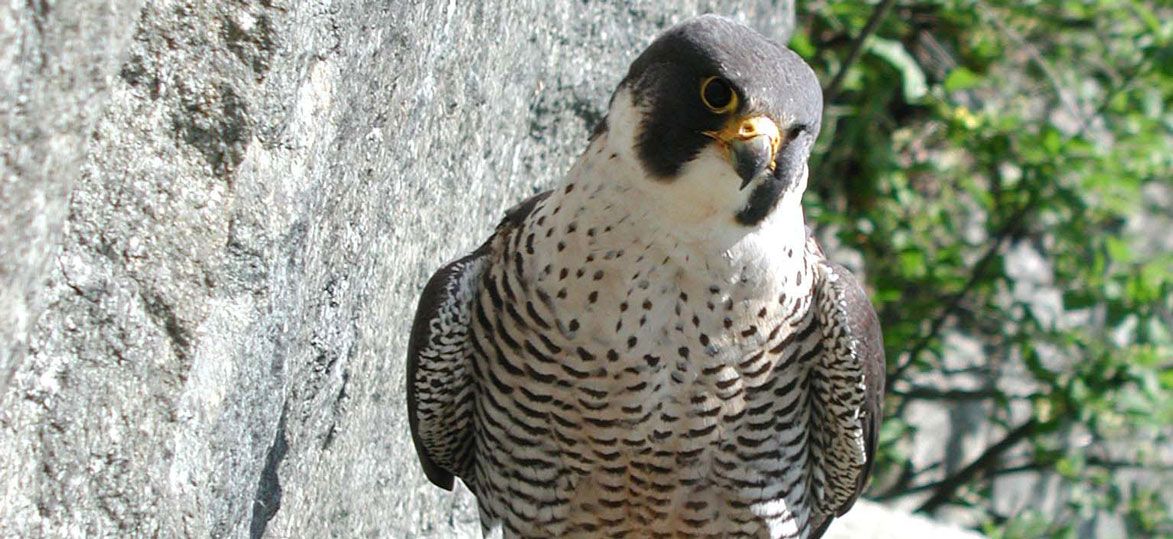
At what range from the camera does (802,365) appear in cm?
303

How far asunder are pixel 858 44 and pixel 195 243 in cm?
365

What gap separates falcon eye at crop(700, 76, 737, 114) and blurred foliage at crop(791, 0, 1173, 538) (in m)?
2.98

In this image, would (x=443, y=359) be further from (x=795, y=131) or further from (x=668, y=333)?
(x=795, y=131)

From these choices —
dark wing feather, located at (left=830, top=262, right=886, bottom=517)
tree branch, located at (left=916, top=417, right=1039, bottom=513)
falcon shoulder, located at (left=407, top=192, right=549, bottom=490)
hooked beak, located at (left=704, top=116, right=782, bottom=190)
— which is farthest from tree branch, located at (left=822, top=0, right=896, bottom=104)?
hooked beak, located at (left=704, top=116, right=782, bottom=190)

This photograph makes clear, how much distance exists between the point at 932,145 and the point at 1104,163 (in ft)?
4.16

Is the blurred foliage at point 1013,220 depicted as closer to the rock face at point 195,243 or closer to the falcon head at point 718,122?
the falcon head at point 718,122

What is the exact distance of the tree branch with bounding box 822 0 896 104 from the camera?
17.3 feet

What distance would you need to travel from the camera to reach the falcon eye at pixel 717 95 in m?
2.47

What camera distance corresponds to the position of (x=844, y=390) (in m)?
3.08

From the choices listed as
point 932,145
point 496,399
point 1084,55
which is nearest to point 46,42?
point 496,399

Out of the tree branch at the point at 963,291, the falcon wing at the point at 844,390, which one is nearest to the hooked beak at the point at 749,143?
the falcon wing at the point at 844,390

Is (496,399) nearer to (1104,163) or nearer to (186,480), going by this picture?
(186,480)

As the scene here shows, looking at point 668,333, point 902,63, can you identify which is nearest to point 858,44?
point 902,63

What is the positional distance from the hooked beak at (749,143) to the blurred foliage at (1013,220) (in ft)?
9.90
